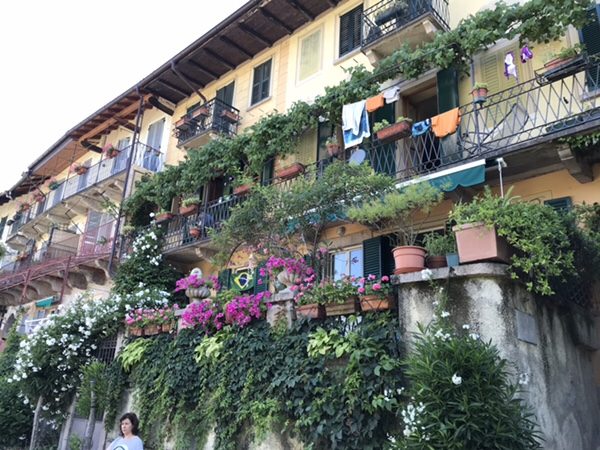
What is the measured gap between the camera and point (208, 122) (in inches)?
612

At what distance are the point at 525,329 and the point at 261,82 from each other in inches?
492

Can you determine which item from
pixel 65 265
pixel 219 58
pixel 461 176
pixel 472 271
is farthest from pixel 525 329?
pixel 65 265

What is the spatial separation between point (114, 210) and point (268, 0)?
8.58 m

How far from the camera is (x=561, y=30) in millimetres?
8547

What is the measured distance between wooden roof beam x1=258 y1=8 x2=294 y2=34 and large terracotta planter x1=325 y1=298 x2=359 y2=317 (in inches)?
440

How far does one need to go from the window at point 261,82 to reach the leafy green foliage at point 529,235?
10941 mm

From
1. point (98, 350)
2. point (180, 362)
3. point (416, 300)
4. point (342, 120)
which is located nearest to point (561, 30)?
point (342, 120)

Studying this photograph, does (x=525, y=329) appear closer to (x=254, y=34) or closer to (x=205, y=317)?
(x=205, y=317)

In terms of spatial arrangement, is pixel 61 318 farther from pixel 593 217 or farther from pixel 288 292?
pixel 593 217

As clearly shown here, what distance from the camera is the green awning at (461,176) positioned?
804 cm

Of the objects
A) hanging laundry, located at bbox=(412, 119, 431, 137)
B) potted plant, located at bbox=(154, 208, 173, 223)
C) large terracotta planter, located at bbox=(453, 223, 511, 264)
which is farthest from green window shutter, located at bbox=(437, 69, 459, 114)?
potted plant, located at bbox=(154, 208, 173, 223)

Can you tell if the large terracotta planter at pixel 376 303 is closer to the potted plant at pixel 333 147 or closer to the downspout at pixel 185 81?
the potted plant at pixel 333 147

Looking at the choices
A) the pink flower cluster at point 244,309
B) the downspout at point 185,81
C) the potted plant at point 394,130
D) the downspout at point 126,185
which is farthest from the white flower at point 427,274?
the downspout at point 185,81

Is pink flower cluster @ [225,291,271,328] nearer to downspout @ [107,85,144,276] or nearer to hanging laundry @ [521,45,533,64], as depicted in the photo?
hanging laundry @ [521,45,533,64]
